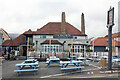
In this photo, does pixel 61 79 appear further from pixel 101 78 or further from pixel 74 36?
pixel 74 36

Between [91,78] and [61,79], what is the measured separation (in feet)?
5.50

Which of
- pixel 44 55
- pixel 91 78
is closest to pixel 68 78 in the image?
pixel 91 78

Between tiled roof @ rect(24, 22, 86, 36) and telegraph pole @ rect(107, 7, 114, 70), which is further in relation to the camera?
tiled roof @ rect(24, 22, 86, 36)

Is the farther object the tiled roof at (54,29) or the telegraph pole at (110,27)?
the tiled roof at (54,29)

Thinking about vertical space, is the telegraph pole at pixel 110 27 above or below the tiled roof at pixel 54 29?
below

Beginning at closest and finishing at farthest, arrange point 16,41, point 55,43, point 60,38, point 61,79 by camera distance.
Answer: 1. point 61,79
2. point 55,43
3. point 60,38
4. point 16,41

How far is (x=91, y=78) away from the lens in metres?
7.39

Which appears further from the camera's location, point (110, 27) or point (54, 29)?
point (54, 29)

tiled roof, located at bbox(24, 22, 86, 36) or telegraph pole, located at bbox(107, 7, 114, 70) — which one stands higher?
tiled roof, located at bbox(24, 22, 86, 36)

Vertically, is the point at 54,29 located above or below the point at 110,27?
above

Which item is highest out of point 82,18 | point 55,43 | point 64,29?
point 82,18

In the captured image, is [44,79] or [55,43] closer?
[44,79]

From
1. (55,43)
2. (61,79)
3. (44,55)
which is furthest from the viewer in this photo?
(55,43)

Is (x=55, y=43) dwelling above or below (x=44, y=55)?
above
